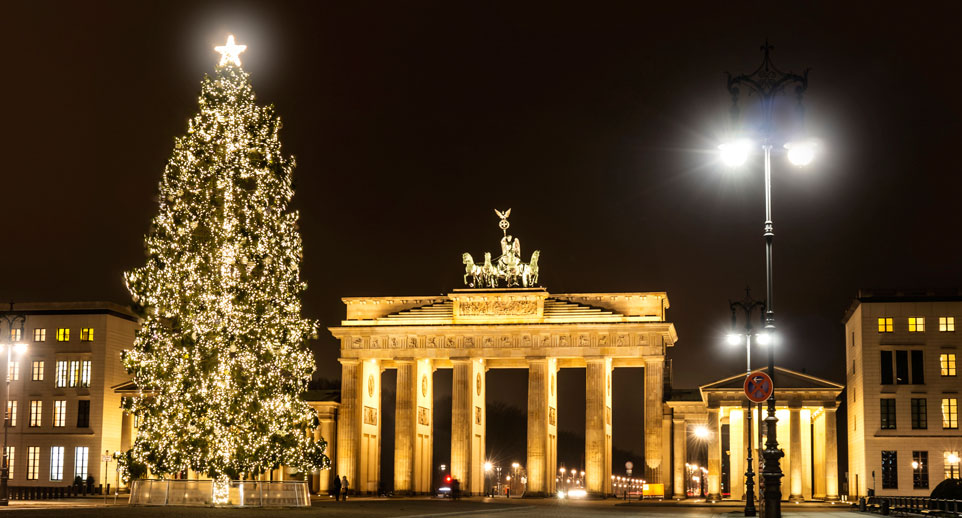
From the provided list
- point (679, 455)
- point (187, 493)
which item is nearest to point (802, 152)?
point (187, 493)

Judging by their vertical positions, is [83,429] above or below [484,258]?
below

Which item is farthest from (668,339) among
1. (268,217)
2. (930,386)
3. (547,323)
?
(268,217)

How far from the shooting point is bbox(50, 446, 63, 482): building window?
308ft

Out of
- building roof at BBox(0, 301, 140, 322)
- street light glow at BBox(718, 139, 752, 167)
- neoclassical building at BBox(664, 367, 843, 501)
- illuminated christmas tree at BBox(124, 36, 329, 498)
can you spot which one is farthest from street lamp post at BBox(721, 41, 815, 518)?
building roof at BBox(0, 301, 140, 322)

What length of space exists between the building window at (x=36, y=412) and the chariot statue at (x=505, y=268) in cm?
3475

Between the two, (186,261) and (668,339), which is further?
(668,339)

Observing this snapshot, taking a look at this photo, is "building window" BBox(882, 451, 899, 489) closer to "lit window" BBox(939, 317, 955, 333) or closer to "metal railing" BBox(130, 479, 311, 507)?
"lit window" BBox(939, 317, 955, 333)

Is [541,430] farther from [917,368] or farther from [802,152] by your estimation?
[802,152]

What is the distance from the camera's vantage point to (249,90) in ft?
158

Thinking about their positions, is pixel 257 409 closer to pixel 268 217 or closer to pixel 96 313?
pixel 268 217

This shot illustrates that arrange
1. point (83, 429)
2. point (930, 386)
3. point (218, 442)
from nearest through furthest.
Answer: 1. point (218, 442)
2. point (930, 386)
3. point (83, 429)

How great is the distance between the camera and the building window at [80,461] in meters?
93.8

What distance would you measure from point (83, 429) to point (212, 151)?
5446 centimetres

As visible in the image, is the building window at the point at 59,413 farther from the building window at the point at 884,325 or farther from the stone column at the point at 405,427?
the building window at the point at 884,325
